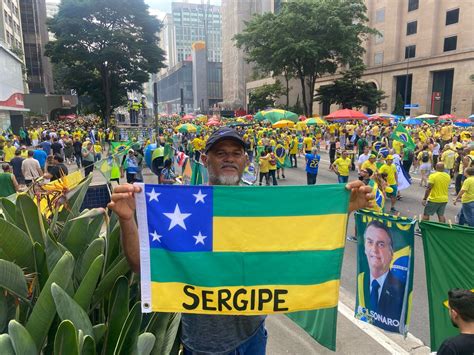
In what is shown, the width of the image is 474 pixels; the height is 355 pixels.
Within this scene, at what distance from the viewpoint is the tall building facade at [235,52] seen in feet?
281

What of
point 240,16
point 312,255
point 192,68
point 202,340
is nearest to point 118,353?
point 202,340

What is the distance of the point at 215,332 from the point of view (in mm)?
2471

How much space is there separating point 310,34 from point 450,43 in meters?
19.7

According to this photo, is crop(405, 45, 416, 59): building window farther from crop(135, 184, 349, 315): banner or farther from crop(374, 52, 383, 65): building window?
crop(135, 184, 349, 315): banner

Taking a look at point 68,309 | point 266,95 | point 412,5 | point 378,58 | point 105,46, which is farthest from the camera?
point 266,95

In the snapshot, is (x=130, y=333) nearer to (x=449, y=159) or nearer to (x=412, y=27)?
(x=449, y=159)

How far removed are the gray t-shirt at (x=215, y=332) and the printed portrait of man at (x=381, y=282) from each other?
1906 mm

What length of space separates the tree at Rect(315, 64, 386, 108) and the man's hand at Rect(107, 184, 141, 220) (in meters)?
52.4

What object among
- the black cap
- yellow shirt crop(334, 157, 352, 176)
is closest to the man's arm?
the black cap

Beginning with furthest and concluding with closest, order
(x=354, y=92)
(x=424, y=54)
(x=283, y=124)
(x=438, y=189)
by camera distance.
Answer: (x=424, y=54) → (x=354, y=92) → (x=283, y=124) → (x=438, y=189)

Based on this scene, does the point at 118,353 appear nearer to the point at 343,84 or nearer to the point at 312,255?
the point at 312,255

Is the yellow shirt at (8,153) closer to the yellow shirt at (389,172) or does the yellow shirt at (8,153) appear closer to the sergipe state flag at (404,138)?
the yellow shirt at (389,172)

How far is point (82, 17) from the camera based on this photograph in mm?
42062

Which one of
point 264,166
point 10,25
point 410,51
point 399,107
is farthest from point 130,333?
point 10,25
